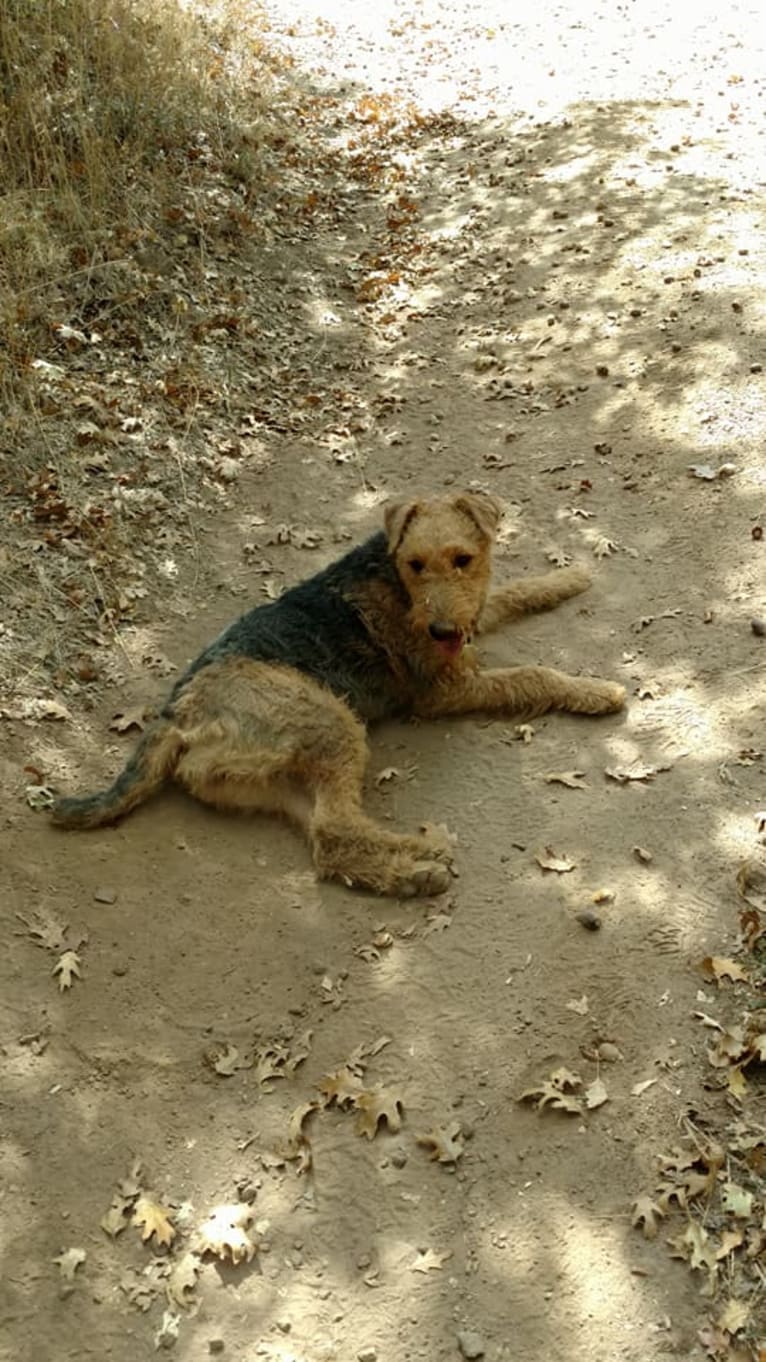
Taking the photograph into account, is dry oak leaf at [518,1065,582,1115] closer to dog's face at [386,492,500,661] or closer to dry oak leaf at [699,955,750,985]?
dry oak leaf at [699,955,750,985]

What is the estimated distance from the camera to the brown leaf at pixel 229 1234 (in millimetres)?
3590

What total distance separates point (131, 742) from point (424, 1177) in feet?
10.4

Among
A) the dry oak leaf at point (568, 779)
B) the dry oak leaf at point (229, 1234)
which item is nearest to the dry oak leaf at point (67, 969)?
the dry oak leaf at point (229, 1234)

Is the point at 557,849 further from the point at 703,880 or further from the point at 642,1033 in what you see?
the point at 642,1033

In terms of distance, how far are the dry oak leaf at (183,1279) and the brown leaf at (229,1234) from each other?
44mm

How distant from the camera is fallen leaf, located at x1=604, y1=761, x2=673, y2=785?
527cm

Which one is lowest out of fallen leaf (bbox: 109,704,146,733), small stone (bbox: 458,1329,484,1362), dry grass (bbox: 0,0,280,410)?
small stone (bbox: 458,1329,484,1362)

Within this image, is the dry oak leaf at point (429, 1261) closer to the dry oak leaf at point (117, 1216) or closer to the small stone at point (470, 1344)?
the small stone at point (470, 1344)

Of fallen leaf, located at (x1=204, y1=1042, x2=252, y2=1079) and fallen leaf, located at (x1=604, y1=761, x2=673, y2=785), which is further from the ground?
fallen leaf, located at (x1=604, y1=761, x2=673, y2=785)

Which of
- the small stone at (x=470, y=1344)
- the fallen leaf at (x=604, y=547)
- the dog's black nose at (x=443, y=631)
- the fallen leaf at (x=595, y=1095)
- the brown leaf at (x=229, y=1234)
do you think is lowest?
the brown leaf at (x=229, y=1234)

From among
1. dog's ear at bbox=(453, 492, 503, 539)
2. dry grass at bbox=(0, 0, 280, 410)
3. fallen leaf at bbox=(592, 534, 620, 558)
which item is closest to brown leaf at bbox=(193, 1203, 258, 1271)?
dog's ear at bbox=(453, 492, 503, 539)

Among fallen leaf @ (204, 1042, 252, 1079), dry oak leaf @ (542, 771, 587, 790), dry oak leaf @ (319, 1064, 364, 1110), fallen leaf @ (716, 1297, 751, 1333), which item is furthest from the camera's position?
dry oak leaf @ (542, 771, 587, 790)

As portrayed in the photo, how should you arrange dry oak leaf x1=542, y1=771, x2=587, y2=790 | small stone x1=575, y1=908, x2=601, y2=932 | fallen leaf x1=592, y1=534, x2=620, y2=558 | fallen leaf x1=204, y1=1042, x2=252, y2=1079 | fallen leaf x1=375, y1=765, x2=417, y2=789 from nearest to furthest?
fallen leaf x1=204, y1=1042, x2=252, y2=1079
small stone x1=575, y1=908, x2=601, y2=932
dry oak leaf x1=542, y1=771, x2=587, y2=790
fallen leaf x1=375, y1=765, x2=417, y2=789
fallen leaf x1=592, y1=534, x2=620, y2=558

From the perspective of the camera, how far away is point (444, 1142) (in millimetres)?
3789
